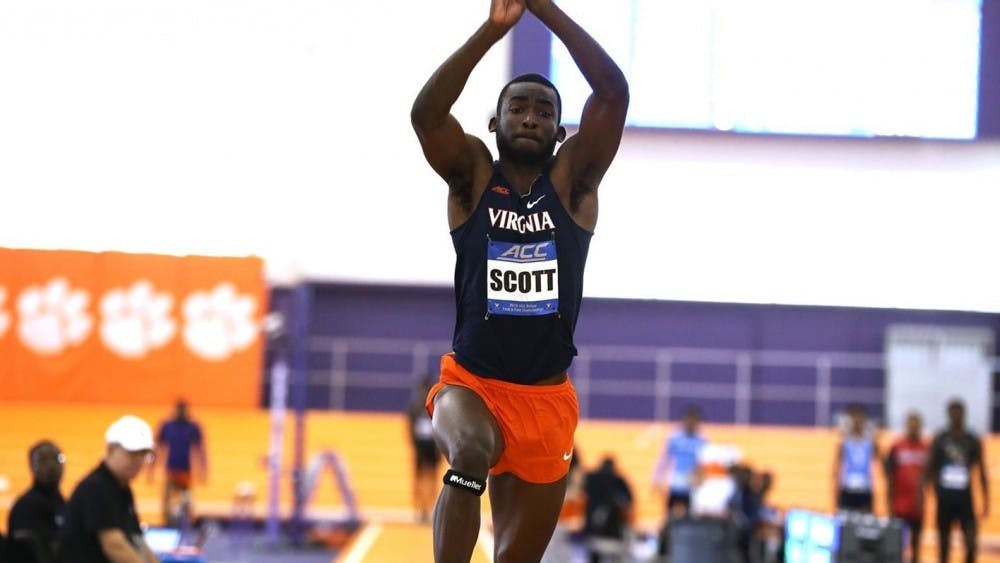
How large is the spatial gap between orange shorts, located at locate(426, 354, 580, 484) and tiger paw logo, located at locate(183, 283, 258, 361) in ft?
43.4

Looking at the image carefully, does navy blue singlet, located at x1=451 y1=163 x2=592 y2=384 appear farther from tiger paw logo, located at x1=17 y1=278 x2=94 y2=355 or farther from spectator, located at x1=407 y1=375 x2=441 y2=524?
tiger paw logo, located at x1=17 y1=278 x2=94 y2=355

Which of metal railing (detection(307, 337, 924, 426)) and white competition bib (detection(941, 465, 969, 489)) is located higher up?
metal railing (detection(307, 337, 924, 426))

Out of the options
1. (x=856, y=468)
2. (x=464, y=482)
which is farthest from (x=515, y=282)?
(x=856, y=468)

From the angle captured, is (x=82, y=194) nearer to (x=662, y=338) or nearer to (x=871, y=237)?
(x=662, y=338)

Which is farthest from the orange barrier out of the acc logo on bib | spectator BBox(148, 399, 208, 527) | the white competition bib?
the acc logo on bib

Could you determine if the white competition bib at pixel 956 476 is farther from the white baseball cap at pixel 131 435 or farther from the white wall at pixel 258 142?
the white baseball cap at pixel 131 435

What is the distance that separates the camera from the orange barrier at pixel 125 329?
1692 cm

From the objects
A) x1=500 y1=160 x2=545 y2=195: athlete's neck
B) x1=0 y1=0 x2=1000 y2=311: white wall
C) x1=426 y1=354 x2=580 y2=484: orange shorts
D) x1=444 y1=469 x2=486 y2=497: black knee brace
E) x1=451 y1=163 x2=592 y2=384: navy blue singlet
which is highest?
x1=0 y1=0 x2=1000 y2=311: white wall

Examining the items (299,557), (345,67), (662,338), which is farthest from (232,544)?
(662,338)

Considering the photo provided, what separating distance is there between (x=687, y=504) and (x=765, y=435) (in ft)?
14.8

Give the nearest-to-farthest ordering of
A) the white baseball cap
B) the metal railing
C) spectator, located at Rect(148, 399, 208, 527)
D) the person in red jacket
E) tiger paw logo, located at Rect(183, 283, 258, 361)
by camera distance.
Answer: the white baseball cap
the person in red jacket
spectator, located at Rect(148, 399, 208, 527)
tiger paw logo, located at Rect(183, 283, 258, 361)
the metal railing

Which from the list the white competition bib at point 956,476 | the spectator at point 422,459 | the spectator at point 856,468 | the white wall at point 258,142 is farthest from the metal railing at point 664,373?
the white competition bib at point 956,476

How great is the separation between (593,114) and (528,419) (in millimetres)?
871

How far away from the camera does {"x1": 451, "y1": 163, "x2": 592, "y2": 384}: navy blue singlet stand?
3.95 metres
